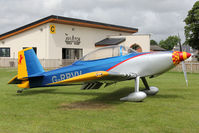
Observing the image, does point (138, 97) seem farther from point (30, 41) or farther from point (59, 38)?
point (30, 41)

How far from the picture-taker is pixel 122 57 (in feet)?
23.6

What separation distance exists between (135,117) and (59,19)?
25022mm

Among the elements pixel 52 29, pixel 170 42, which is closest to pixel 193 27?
pixel 52 29

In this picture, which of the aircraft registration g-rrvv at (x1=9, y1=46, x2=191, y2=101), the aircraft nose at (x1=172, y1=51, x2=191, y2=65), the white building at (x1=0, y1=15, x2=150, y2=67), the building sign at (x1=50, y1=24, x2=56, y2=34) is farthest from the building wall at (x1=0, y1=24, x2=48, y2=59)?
the aircraft nose at (x1=172, y1=51, x2=191, y2=65)

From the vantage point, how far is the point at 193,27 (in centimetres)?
3569

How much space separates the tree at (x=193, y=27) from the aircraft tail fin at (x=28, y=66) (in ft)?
111

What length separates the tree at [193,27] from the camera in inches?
1401

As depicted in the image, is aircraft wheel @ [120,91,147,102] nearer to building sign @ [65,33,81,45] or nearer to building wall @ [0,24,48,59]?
building wall @ [0,24,48,59]

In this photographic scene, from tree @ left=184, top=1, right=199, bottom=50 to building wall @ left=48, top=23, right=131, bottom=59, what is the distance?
14683mm

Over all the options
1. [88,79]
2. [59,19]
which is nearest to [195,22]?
[59,19]

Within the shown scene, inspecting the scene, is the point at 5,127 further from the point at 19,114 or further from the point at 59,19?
the point at 59,19

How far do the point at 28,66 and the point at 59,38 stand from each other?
21360mm

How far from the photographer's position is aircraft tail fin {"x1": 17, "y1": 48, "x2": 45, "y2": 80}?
8.30 meters

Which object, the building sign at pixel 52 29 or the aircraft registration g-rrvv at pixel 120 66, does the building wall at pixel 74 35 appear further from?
the aircraft registration g-rrvv at pixel 120 66
